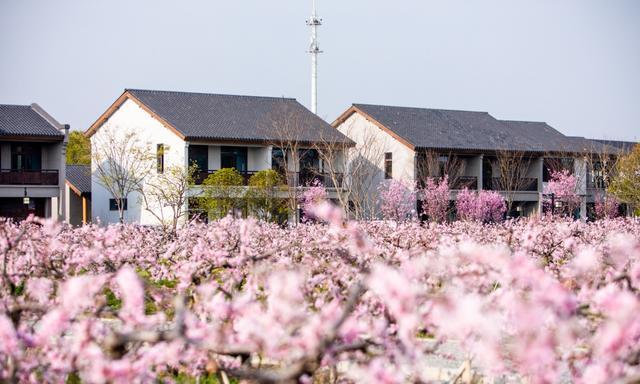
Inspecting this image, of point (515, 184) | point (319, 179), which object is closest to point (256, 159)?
point (319, 179)

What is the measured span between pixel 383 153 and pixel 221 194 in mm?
10996

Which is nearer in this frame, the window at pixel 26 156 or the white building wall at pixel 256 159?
the window at pixel 26 156

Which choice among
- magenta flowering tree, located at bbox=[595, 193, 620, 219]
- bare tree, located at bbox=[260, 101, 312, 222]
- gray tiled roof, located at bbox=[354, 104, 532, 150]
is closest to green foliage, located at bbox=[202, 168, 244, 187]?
bare tree, located at bbox=[260, 101, 312, 222]

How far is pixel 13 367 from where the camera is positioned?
4.41 meters

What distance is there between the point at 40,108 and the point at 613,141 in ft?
111

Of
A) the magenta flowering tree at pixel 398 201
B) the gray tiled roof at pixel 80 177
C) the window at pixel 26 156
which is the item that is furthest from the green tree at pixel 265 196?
the gray tiled roof at pixel 80 177

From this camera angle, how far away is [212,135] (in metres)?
36.1

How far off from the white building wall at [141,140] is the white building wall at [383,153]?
849 centimetres

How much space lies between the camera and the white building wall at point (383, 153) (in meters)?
40.6

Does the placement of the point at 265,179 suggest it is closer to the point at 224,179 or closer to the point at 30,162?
the point at 224,179

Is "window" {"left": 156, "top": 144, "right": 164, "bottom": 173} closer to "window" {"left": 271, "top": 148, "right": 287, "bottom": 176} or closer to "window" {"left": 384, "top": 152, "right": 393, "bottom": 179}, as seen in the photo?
"window" {"left": 271, "top": 148, "right": 287, "bottom": 176}

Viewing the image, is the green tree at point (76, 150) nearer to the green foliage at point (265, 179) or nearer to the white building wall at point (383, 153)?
the white building wall at point (383, 153)

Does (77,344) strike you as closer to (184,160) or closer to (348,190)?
(184,160)

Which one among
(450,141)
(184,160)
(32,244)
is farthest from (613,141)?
(32,244)
